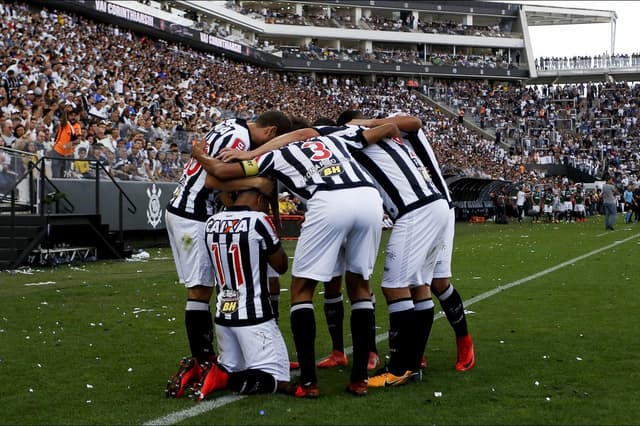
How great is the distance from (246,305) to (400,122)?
1.79 metres

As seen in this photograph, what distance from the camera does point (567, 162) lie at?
60.3 m

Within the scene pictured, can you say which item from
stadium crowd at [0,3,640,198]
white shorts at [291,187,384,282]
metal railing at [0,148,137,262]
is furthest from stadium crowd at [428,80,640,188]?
white shorts at [291,187,384,282]

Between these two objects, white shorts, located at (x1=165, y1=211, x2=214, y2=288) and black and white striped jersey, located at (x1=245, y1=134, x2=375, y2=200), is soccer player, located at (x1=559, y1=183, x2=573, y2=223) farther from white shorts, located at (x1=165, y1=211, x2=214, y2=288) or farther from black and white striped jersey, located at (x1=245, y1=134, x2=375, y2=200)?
black and white striped jersey, located at (x1=245, y1=134, x2=375, y2=200)

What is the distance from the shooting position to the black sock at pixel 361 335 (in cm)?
568

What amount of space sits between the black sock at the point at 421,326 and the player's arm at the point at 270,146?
4.95 ft

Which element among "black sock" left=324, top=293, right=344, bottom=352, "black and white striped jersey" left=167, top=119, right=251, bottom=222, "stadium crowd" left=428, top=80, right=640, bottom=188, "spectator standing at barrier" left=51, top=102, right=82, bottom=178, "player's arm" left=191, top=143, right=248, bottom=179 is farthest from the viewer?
"stadium crowd" left=428, top=80, right=640, bottom=188

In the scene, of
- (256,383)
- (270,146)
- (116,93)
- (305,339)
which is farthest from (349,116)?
(116,93)

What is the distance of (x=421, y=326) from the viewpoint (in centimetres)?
621

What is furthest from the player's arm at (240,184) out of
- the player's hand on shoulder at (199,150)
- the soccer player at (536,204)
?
the soccer player at (536,204)

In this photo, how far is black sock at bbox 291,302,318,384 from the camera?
557 centimetres

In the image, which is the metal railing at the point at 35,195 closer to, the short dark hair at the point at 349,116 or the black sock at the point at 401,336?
the short dark hair at the point at 349,116

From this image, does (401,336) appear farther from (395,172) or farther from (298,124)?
(298,124)

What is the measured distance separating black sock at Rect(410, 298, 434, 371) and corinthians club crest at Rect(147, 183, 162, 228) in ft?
50.3

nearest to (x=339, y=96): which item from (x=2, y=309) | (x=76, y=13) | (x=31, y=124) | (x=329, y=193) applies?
(x=76, y=13)
